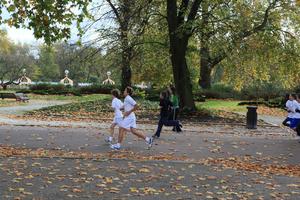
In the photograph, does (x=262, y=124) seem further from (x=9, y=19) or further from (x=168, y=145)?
(x=9, y=19)

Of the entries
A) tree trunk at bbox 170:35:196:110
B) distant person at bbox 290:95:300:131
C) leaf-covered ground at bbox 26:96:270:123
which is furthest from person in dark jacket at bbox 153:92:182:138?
tree trunk at bbox 170:35:196:110

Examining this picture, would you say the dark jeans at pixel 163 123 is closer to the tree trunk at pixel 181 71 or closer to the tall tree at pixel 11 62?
the tree trunk at pixel 181 71

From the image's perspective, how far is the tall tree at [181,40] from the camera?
2362 cm

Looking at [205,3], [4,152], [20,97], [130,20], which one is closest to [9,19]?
[4,152]

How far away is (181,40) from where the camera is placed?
23969 millimetres

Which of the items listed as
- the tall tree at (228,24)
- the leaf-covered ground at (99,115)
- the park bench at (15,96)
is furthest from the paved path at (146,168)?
the park bench at (15,96)

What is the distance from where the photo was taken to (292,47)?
2520cm

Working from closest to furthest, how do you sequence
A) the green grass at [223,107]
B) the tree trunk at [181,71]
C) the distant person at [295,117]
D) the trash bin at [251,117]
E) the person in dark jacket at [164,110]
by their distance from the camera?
the person in dark jacket at [164,110]
the distant person at [295,117]
the trash bin at [251,117]
the tree trunk at [181,71]
the green grass at [223,107]

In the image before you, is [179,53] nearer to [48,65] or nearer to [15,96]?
[15,96]

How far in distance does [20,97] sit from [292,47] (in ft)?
67.0

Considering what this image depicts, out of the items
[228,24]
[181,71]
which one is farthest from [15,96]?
[228,24]

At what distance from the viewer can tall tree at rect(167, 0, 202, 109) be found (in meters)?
23.6

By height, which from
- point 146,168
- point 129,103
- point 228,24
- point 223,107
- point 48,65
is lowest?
point 146,168

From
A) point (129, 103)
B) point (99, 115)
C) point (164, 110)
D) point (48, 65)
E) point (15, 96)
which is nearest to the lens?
point (129, 103)
